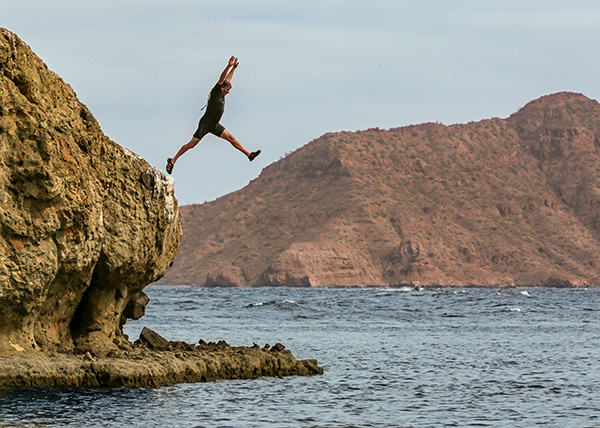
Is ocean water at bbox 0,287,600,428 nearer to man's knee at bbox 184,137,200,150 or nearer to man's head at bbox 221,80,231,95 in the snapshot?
man's knee at bbox 184,137,200,150

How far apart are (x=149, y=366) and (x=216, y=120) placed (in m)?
5.16

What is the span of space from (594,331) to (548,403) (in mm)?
23916

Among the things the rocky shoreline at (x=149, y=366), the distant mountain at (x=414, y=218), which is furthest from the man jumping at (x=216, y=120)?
the distant mountain at (x=414, y=218)

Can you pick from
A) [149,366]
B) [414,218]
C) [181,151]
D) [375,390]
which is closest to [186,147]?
[181,151]

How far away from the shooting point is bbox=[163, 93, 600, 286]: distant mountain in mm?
152875

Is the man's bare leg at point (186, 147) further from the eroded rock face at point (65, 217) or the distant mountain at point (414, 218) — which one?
the distant mountain at point (414, 218)

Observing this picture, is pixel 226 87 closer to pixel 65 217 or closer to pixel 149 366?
pixel 65 217

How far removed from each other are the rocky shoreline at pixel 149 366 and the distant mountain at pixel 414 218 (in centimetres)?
12503

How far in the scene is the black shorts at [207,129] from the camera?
56.6ft

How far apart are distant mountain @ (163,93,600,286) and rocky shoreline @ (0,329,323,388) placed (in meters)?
125

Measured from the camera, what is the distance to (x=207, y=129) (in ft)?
56.7

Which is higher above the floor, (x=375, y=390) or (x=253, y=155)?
(x=253, y=155)

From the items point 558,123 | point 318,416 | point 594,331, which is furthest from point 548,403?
point 558,123

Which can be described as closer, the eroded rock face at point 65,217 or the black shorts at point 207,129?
the eroded rock face at point 65,217
